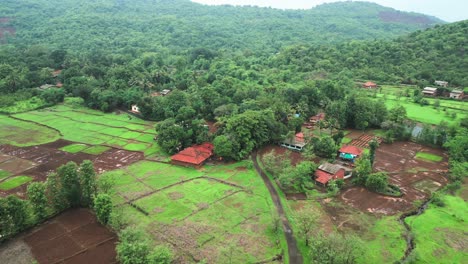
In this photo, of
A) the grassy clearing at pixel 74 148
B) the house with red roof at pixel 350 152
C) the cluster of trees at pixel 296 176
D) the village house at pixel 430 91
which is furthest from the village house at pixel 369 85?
the grassy clearing at pixel 74 148

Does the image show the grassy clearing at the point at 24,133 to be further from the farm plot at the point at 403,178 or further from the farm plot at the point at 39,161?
the farm plot at the point at 403,178

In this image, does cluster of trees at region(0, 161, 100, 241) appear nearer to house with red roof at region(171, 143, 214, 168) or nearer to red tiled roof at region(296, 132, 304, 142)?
house with red roof at region(171, 143, 214, 168)

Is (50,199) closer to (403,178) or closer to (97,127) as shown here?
(97,127)

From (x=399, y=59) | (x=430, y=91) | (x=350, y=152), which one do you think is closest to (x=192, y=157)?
(x=350, y=152)

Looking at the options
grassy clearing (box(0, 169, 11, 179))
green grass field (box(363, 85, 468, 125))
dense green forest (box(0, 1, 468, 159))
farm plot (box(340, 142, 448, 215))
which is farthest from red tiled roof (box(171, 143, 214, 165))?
green grass field (box(363, 85, 468, 125))

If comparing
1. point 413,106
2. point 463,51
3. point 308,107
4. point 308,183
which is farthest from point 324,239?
point 463,51
